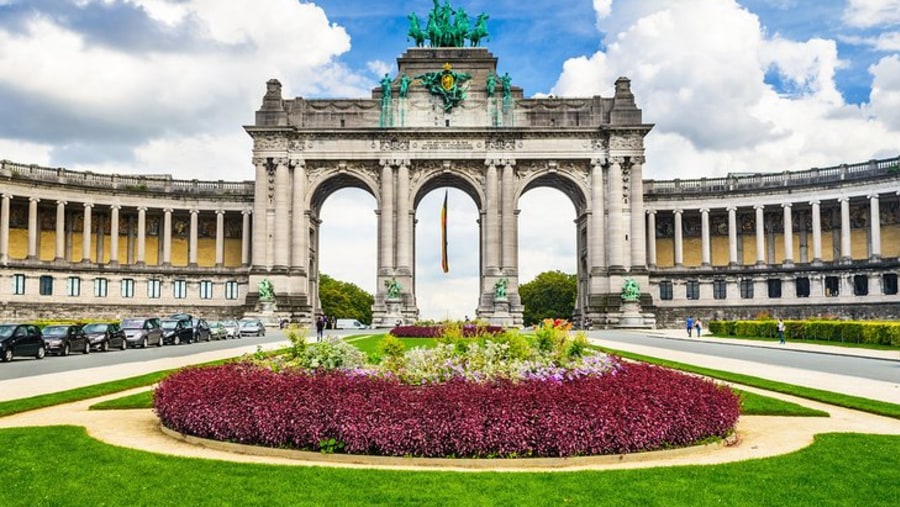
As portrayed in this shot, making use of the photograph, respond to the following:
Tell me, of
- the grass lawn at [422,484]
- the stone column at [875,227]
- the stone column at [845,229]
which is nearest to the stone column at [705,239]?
the stone column at [845,229]

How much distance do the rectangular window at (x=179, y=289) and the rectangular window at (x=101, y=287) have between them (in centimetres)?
674

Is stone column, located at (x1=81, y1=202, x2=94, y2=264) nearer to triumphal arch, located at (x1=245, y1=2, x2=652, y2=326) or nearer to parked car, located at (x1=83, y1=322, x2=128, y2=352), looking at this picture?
triumphal arch, located at (x1=245, y1=2, x2=652, y2=326)

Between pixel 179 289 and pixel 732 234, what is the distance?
6191 centimetres

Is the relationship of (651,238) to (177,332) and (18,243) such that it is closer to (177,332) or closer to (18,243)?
(177,332)

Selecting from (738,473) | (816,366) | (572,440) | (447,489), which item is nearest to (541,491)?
(447,489)

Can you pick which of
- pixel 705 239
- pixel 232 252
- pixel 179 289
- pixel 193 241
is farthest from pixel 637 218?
pixel 179 289

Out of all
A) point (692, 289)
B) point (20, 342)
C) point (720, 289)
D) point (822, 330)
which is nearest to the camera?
point (20, 342)

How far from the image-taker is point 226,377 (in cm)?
1548

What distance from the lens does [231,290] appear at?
84562 millimetres

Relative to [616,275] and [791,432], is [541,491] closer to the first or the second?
[791,432]

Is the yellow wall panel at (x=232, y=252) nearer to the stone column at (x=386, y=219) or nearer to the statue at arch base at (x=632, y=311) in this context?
the stone column at (x=386, y=219)

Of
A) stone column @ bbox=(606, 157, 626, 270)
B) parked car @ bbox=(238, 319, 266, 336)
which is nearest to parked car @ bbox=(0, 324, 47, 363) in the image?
parked car @ bbox=(238, 319, 266, 336)

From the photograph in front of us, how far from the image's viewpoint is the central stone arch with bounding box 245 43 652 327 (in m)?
78.9

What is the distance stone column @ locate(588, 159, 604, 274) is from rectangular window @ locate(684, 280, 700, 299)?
1269cm
